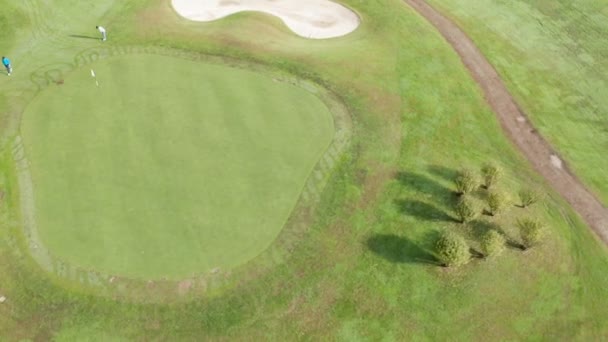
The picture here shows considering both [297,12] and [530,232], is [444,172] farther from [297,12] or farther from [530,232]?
[297,12]

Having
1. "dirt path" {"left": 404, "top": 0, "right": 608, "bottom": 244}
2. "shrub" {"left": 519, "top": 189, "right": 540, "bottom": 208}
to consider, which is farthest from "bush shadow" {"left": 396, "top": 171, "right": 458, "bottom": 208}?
"dirt path" {"left": 404, "top": 0, "right": 608, "bottom": 244}

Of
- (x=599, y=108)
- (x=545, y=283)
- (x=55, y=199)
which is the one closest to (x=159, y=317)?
(x=55, y=199)

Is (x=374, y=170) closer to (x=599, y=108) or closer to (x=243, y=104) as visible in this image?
(x=243, y=104)

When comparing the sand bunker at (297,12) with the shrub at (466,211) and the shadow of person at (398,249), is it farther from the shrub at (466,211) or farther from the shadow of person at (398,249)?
the shadow of person at (398,249)

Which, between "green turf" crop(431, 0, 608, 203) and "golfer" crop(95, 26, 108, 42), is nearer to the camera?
"green turf" crop(431, 0, 608, 203)

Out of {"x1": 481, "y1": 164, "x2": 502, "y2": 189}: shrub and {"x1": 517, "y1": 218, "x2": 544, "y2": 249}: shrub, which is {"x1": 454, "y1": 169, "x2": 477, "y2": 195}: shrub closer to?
{"x1": 481, "y1": 164, "x2": 502, "y2": 189}: shrub

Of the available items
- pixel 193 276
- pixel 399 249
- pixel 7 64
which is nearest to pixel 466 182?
pixel 399 249
